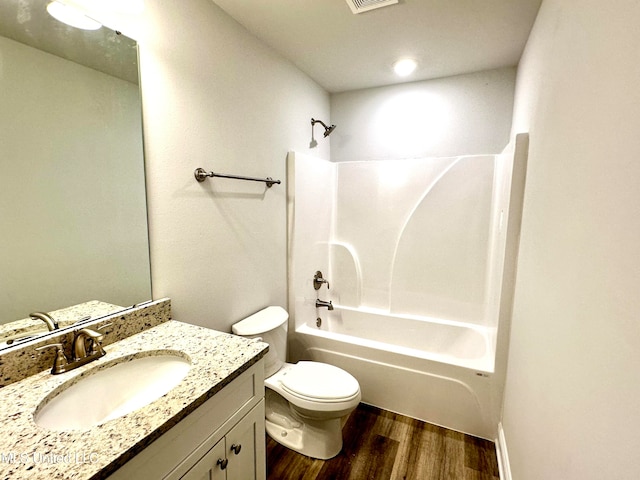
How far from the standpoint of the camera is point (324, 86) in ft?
8.82

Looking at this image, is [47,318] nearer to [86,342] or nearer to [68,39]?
[86,342]

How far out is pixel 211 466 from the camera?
964 millimetres

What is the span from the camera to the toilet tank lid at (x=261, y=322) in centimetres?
175

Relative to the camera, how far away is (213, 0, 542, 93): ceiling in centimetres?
158

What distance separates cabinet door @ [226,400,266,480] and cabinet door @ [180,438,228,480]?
3 cm

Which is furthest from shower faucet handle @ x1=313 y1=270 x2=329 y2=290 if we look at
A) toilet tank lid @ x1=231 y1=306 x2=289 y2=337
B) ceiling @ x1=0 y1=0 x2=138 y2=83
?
ceiling @ x1=0 y1=0 x2=138 y2=83

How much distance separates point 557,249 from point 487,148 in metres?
1.76

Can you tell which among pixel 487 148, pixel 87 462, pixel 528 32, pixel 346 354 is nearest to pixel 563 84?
pixel 528 32

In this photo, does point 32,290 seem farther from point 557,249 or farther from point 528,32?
point 528,32

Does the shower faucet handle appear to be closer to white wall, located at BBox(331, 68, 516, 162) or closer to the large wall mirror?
white wall, located at BBox(331, 68, 516, 162)

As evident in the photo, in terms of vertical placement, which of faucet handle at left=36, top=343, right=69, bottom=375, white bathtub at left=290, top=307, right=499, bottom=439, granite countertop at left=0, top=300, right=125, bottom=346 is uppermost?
granite countertop at left=0, top=300, right=125, bottom=346

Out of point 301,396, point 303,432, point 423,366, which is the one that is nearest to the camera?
point 301,396

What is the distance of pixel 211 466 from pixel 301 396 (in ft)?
2.35

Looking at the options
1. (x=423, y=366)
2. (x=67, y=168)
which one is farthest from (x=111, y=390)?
(x=423, y=366)
